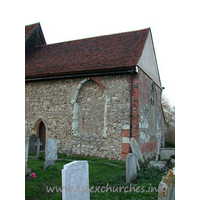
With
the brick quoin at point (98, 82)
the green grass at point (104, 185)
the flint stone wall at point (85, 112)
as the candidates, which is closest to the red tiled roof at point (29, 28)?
the flint stone wall at point (85, 112)

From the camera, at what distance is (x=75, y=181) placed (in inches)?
184

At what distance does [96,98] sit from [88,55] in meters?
3.10

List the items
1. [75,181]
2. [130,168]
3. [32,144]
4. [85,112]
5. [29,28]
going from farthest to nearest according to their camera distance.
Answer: [29,28] < [85,112] < [32,144] < [130,168] < [75,181]

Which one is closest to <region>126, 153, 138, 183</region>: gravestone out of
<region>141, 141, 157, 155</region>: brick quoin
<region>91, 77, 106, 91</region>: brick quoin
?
<region>141, 141, 157, 155</region>: brick quoin

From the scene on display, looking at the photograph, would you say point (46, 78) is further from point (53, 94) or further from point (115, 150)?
point (115, 150)

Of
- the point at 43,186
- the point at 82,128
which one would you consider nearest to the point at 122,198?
the point at 43,186

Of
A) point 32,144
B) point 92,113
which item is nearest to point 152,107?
point 92,113

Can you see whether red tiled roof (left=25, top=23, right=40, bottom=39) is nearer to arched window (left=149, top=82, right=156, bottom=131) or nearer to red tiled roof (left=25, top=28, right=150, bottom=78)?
red tiled roof (left=25, top=28, right=150, bottom=78)

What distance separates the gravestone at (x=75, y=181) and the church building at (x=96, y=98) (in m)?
5.74

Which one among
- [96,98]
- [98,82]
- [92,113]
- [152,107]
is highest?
[98,82]

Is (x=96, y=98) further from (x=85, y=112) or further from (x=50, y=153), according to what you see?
(x=50, y=153)

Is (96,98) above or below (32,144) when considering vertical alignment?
above

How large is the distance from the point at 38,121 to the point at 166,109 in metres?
21.8

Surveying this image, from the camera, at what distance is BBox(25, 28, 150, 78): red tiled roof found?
1155 cm
